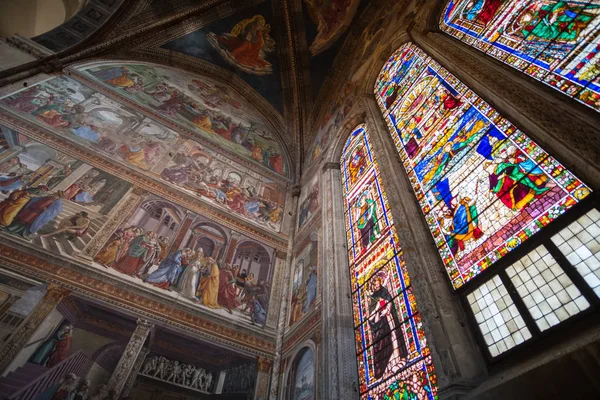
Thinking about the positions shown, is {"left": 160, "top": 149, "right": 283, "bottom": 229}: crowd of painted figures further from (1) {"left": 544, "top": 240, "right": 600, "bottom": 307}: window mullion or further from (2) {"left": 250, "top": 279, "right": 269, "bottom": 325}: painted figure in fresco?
(1) {"left": 544, "top": 240, "right": 600, "bottom": 307}: window mullion

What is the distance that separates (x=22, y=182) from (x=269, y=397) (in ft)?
19.7

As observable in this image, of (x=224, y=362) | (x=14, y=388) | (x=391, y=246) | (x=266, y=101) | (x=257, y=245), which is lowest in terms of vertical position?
(x=14, y=388)

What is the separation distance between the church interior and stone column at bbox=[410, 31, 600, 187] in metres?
0.03

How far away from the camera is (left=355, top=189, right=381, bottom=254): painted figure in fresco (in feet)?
19.8

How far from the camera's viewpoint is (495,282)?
3240mm

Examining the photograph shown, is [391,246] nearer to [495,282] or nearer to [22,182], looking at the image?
[495,282]

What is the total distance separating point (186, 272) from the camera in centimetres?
673

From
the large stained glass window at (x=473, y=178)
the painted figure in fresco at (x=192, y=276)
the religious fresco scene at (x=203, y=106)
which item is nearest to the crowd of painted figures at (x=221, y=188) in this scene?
the religious fresco scene at (x=203, y=106)

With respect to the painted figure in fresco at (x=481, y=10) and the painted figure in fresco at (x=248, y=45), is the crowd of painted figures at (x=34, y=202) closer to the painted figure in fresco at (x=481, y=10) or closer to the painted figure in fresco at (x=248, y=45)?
the painted figure in fresco at (x=481, y=10)

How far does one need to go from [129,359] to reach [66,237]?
246cm

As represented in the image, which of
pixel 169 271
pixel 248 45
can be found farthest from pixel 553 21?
pixel 248 45

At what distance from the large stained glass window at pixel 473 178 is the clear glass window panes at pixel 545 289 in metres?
0.25

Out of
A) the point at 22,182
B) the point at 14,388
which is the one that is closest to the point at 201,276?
the point at 14,388

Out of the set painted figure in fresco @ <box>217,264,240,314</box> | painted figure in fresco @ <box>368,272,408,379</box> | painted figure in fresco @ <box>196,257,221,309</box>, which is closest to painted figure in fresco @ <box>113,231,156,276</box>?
painted figure in fresco @ <box>196,257,221,309</box>
